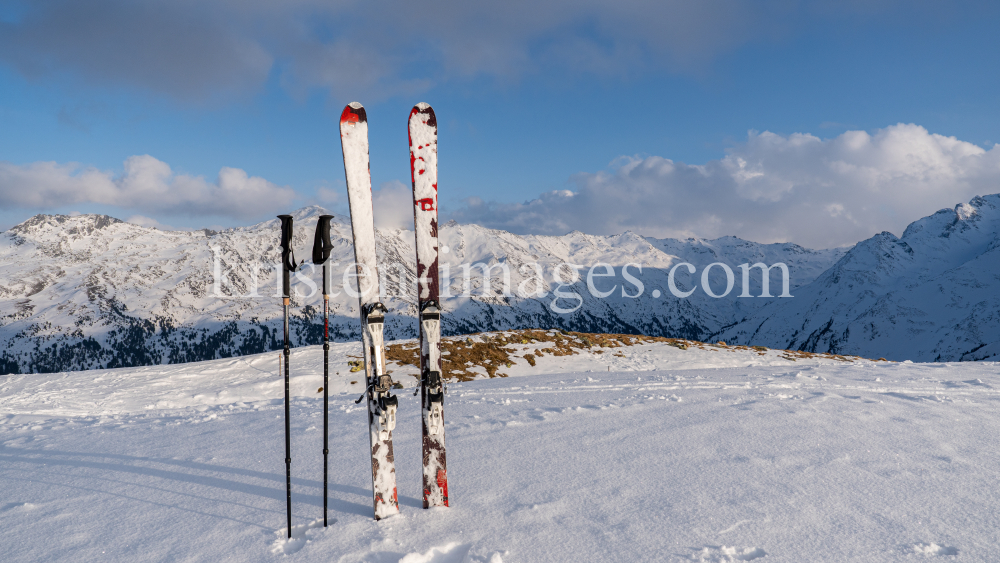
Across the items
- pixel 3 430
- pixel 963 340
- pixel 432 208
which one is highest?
pixel 432 208

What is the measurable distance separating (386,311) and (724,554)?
384cm

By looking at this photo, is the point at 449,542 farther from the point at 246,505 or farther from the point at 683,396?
the point at 683,396

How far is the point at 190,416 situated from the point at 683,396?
11.1 meters

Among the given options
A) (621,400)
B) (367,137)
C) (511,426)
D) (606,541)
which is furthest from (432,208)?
(621,400)

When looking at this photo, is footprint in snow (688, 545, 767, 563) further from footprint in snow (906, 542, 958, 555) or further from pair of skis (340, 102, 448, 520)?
pair of skis (340, 102, 448, 520)

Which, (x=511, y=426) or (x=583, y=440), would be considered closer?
(x=583, y=440)

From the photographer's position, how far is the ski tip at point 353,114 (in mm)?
5367

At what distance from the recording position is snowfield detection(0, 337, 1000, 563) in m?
4.16

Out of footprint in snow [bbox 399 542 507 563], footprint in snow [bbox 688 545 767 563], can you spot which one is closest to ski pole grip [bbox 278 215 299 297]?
footprint in snow [bbox 399 542 507 563]

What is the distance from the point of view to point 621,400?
9.85 m

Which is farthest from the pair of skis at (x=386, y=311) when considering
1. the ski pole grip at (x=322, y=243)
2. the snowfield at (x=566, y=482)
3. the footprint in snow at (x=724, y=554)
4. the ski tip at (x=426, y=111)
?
the footprint in snow at (x=724, y=554)

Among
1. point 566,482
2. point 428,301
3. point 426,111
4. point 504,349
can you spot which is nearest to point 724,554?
point 566,482

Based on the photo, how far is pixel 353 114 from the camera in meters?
5.40

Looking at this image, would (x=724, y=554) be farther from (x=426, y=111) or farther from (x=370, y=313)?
(x=426, y=111)
